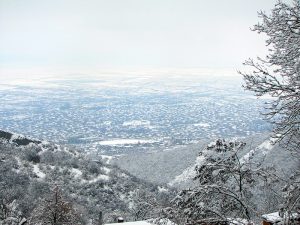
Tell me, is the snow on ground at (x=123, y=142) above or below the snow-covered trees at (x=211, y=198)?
below

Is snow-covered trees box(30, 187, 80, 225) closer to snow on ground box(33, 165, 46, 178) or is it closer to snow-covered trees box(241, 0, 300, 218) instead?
snow-covered trees box(241, 0, 300, 218)

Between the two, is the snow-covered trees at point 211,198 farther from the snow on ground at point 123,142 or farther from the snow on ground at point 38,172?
the snow on ground at point 123,142

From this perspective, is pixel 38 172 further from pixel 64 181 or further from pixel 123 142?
pixel 123 142

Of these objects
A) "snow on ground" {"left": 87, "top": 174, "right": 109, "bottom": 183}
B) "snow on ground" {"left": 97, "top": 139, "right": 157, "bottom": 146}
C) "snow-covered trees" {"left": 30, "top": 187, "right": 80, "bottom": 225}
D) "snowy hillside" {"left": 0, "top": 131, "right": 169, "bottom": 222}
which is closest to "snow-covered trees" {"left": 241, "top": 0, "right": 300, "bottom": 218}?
"snow-covered trees" {"left": 30, "top": 187, "right": 80, "bottom": 225}

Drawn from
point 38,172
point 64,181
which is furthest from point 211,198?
point 38,172

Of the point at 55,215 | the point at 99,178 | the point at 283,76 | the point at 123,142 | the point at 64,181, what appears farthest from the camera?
the point at 123,142

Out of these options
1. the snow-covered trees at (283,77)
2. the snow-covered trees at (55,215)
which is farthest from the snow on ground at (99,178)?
the snow-covered trees at (283,77)

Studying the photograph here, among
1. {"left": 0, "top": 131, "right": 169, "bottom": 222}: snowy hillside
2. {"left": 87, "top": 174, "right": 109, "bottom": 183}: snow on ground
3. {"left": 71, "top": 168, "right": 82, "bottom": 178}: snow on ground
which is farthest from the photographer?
{"left": 71, "top": 168, "right": 82, "bottom": 178}: snow on ground

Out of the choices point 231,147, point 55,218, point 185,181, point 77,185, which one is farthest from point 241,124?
point 231,147

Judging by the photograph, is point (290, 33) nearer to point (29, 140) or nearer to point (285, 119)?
point (285, 119)

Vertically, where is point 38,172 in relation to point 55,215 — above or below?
below

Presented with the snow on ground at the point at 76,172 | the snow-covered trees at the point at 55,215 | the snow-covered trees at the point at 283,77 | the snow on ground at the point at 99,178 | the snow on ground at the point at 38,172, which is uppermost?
the snow-covered trees at the point at 283,77

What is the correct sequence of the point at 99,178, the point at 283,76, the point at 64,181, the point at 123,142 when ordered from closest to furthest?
1. the point at 283,76
2. the point at 64,181
3. the point at 99,178
4. the point at 123,142
